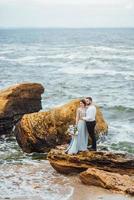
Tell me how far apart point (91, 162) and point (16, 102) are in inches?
259

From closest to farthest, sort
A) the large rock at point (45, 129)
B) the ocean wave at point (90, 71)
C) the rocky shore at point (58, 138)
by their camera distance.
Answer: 1. the rocky shore at point (58, 138)
2. the large rock at point (45, 129)
3. the ocean wave at point (90, 71)

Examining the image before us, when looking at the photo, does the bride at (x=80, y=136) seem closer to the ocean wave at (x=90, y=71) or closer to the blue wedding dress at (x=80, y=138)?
the blue wedding dress at (x=80, y=138)

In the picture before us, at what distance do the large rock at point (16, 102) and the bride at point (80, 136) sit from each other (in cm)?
543

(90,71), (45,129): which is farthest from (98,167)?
(90,71)

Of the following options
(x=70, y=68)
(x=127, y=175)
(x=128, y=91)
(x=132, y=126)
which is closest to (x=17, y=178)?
(x=127, y=175)

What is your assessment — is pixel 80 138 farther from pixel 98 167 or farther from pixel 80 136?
pixel 98 167

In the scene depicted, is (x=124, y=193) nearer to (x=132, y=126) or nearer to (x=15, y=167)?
(x=15, y=167)

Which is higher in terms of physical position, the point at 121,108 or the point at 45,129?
the point at 45,129

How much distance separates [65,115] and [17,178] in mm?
3692

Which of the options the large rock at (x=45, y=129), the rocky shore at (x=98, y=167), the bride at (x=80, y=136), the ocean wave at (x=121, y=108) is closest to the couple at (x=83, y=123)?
the bride at (x=80, y=136)

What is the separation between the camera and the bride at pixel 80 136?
14.2 metres

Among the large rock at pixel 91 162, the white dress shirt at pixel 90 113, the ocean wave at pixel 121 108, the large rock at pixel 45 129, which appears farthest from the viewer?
the ocean wave at pixel 121 108

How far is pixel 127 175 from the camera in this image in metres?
13.0

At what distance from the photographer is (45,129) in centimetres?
1644
